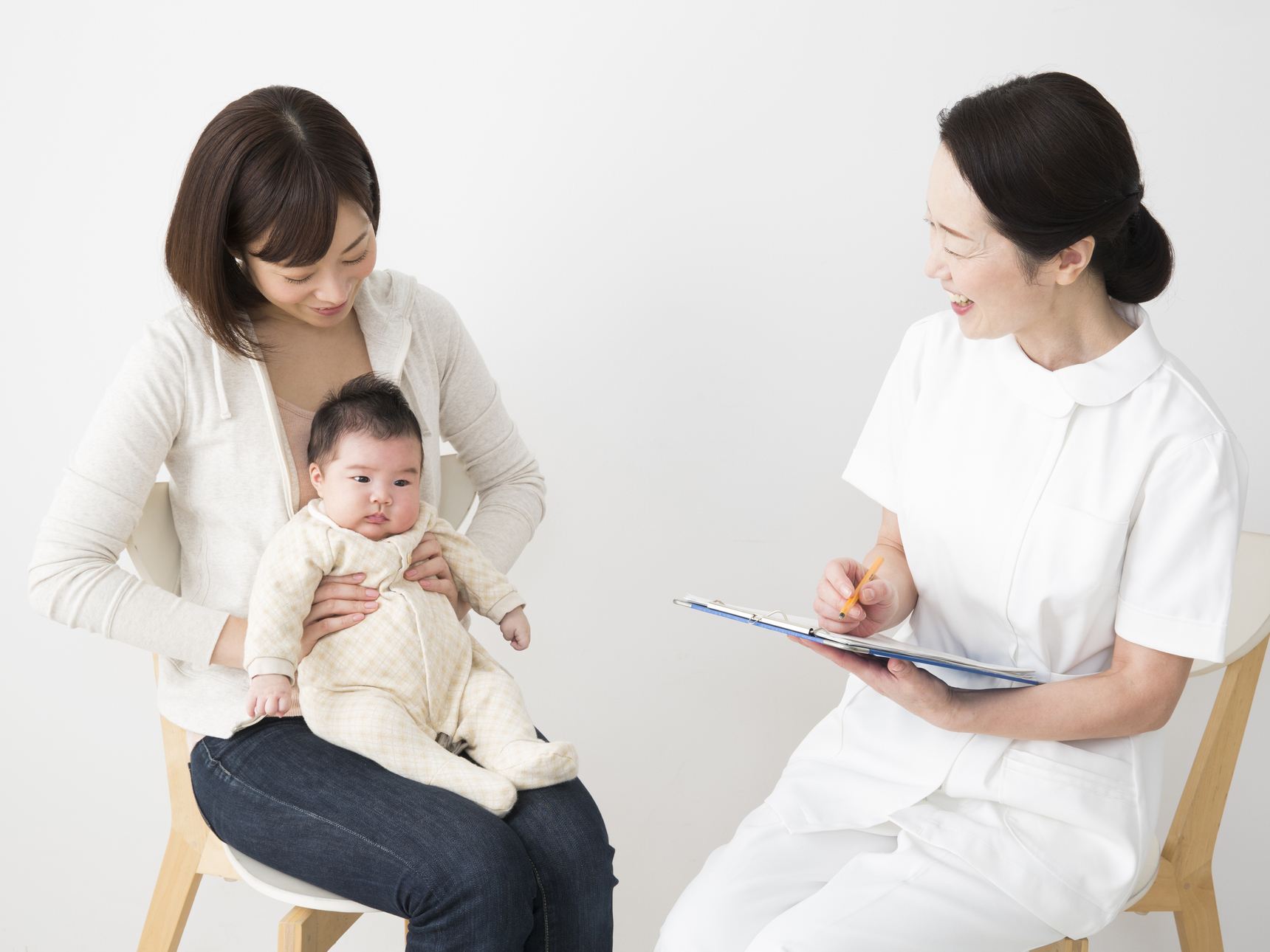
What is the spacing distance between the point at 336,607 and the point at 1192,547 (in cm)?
115

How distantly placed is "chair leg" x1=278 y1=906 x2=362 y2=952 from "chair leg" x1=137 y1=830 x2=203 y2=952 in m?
0.24

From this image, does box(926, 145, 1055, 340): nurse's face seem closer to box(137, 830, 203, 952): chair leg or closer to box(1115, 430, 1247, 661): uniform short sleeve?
box(1115, 430, 1247, 661): uniform short sleeve

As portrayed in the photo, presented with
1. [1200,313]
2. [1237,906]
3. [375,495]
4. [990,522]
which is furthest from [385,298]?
[1237,906]

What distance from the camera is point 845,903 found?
1244 mm

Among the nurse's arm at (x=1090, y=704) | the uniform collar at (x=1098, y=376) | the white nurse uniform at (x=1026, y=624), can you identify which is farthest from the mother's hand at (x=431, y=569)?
the uniform collar at (x=1098, y=376)

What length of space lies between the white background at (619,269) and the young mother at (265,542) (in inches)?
23.1

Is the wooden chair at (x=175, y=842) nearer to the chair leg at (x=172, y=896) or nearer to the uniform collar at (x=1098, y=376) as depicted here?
the chair leg at (x=172, y=896)

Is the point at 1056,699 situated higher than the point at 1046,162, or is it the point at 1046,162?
the point at 1046,162

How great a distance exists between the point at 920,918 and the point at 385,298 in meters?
1.23

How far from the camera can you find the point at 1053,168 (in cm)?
117

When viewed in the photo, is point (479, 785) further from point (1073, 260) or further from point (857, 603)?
point (1073, 260)

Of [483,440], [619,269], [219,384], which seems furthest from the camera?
[619,269]

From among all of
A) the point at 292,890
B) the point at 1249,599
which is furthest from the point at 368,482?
the point at 1249,599

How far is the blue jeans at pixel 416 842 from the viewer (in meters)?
1.23
